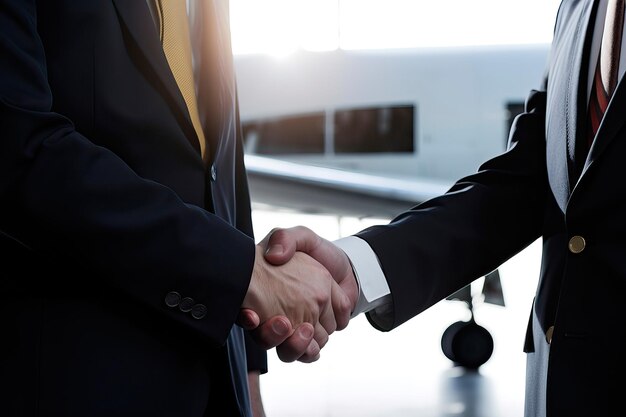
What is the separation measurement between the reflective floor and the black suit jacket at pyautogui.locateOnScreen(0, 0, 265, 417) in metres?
2.01

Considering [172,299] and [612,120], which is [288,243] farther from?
[612,120]

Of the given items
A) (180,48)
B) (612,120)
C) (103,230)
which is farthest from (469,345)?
(103,230)

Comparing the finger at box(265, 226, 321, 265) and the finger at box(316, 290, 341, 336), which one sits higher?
the finger at box(265, 226, 321, 265)

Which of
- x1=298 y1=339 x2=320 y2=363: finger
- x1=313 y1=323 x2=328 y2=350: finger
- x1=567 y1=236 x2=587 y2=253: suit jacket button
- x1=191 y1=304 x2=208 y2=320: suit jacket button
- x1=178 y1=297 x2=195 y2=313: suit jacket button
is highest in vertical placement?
x1=567 y1=236 x2=587 y2=253: suit jacket button

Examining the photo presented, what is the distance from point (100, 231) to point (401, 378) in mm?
2618

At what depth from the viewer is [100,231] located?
0.79 m

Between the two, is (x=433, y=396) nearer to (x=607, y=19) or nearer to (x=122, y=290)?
(x=607, y=19)

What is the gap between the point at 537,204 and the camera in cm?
132

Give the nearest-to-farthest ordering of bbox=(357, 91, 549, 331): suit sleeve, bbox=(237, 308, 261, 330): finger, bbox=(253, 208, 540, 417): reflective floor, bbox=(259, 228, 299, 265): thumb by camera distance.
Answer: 1. bbox=(237, 308, 261, 330): finger
2. bbox=(259, 228, 299, 265): thumb
3. bbox=(357, 91, 549, 331): suit sleeve
4. bbox=(253, 208, 540, 417): reflective floor

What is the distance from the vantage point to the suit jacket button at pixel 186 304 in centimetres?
83

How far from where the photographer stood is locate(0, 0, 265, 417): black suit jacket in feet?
2.55

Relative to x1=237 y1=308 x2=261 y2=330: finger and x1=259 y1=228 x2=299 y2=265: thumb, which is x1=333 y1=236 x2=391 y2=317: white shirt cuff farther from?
x1=237 y1=308 x2=261 y2=330: finger

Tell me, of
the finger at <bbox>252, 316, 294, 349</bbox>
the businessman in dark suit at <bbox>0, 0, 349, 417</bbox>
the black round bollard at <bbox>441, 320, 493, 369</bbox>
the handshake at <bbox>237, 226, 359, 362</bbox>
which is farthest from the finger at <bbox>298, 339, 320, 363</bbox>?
the black round bollard at <bbox>441, 320, 493, 369</bbox>

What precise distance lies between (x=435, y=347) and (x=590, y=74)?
289cm
